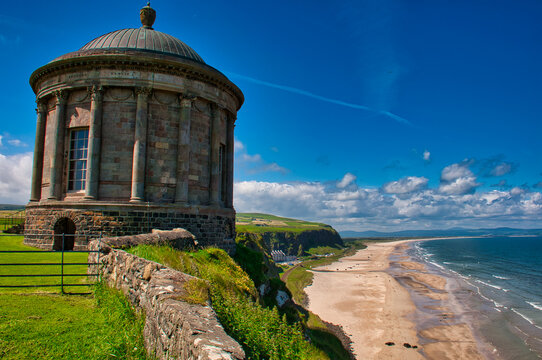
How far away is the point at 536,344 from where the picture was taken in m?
27.2

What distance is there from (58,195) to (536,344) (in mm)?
34377

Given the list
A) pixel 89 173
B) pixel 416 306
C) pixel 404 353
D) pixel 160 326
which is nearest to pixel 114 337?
pixel 160 326

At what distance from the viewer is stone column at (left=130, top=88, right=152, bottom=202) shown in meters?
18.4

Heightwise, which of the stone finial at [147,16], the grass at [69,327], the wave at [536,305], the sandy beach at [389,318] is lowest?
the sandy beach at [389,318]

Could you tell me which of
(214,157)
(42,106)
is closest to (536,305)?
(214,157)

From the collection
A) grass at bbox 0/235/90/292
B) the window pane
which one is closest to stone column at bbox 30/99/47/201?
the window pane

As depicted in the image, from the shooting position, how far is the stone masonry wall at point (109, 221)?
1767 cm

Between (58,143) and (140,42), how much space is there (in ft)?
23.8

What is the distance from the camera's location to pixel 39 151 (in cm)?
2047

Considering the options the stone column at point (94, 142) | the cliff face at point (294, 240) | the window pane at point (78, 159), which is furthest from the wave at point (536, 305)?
the cliff face at point (294, 240)

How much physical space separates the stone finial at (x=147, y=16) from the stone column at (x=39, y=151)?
25.8 ft

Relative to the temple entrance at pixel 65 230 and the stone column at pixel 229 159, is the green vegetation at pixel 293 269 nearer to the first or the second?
the stone column at pixel 229 159

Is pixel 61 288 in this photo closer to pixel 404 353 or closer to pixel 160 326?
pixel 160 326

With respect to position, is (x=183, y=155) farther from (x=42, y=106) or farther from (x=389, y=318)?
(x=389, y=318)
